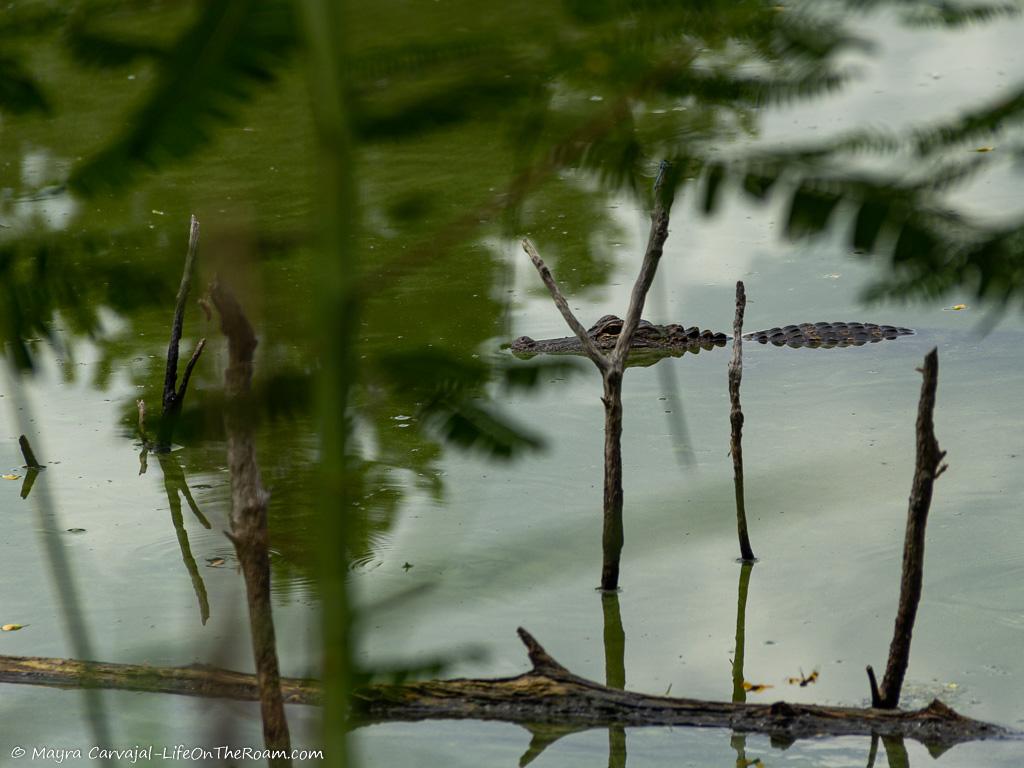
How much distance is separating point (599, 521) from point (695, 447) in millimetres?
789

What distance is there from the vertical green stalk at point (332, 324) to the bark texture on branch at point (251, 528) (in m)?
0.46

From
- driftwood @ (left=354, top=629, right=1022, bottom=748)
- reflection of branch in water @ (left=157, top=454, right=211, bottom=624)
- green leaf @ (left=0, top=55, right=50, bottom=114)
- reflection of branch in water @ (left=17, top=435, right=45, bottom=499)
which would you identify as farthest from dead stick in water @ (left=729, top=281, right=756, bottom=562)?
green leaf @ (left=0, top=55, right=50, bottom=114)

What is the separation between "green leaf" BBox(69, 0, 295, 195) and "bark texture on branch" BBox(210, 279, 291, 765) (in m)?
0.29

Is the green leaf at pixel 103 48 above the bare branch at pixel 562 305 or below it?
below

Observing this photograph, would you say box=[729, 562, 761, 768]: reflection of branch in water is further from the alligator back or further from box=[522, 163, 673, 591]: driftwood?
the alligator back

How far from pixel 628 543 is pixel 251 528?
3138 mm

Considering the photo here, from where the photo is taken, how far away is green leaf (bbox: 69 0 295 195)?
539 mm

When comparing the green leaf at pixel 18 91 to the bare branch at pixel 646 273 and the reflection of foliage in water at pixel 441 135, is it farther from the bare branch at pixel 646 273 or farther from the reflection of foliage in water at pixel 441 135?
the bare branch at pixel 646 273

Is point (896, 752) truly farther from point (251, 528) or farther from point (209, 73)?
point (209, 73)

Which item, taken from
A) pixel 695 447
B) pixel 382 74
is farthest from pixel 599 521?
pixel 382 74

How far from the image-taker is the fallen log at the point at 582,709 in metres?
3.20

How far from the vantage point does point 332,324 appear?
1.33 ft

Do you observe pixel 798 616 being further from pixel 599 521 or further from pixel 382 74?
pixel 382 74

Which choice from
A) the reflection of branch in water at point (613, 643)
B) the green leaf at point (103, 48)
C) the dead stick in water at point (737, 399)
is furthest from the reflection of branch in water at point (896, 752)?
the green leaf at point (103, 48)
